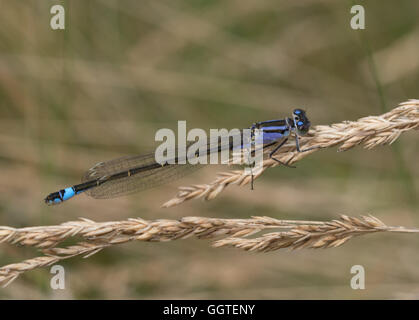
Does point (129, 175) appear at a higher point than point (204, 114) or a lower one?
lower

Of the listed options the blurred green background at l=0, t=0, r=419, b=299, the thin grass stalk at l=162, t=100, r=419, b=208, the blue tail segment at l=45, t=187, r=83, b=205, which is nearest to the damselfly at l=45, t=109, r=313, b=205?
the blue tail segment at l=45, t=187, r=83, b=205

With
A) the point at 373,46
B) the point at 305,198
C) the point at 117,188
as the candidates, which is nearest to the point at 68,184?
the point at 117,188

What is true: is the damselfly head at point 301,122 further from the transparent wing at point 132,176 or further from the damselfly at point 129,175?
the transparent wing at point 132,176

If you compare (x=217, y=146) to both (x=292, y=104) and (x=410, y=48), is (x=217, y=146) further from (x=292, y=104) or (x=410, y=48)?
(x=410, y=48)

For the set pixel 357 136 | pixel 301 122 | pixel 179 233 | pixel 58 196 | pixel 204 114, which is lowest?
pixel 179 233

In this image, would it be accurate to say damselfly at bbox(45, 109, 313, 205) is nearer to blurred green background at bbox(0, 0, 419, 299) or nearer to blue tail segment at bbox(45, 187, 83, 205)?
blue tail segment at bbox(45, 187, 83, 205)

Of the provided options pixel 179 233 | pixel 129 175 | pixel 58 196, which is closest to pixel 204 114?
pixel 129 175

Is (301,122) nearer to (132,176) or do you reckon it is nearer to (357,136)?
(357,136)
